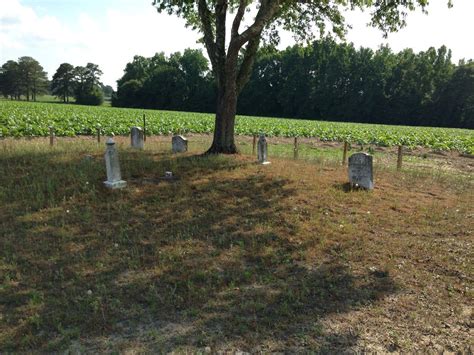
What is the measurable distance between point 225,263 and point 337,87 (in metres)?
72.7

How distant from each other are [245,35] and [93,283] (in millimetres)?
7987

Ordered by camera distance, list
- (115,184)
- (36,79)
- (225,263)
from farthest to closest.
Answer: (36,79) → (115,184) → (225,263)

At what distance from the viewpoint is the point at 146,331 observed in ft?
13.3

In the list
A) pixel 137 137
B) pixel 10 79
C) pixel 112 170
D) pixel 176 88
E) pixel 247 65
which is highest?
pixel 10 79

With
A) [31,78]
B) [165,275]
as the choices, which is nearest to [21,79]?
[31,78]

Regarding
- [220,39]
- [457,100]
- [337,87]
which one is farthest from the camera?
[337,87]

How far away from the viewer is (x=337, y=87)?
241 ft

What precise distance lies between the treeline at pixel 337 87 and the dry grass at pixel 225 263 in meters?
52.3

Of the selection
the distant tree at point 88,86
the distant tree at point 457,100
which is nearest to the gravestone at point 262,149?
the distant tree at point 457,100

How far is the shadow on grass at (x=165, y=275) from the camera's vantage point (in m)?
4.01

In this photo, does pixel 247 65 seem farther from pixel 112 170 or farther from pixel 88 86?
pixel 88 86

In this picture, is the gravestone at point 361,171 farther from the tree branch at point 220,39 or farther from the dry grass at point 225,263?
the tree branch at point 220,39

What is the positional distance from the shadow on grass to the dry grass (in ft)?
0.07

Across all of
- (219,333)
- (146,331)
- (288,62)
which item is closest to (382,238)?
(219,333)
